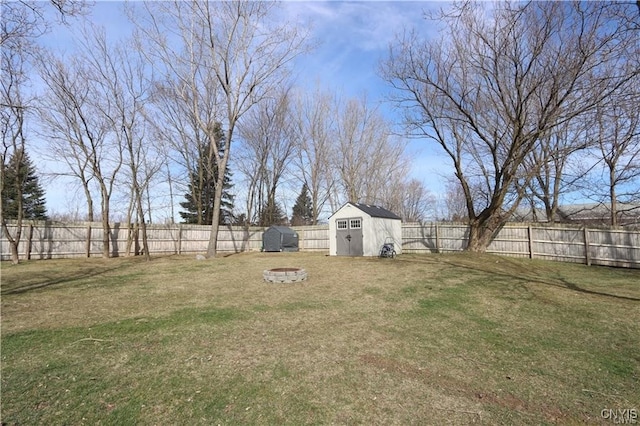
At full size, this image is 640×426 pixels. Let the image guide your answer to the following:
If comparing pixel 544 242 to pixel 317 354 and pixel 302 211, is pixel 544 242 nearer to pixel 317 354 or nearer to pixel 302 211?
pixel 317 354

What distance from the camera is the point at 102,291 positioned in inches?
321

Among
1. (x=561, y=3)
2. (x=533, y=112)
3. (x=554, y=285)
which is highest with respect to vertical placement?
(x=561, y=3)

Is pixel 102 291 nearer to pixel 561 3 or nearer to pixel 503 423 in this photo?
pixel 503 423

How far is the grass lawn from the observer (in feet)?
10.2

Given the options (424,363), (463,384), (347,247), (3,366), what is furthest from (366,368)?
(347,247)

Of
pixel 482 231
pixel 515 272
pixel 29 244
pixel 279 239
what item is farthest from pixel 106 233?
pixel 482 231

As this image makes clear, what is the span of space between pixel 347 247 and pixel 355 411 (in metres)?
14.5

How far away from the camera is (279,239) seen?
21.8m

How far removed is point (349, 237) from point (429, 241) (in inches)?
195

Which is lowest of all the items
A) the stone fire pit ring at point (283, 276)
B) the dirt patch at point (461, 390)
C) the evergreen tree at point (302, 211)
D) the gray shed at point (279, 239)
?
the dirt patch at point (461, 390)

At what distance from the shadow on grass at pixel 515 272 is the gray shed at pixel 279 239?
11.2 m

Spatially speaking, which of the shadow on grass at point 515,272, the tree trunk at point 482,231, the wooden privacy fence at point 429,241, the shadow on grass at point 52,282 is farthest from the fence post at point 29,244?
the tree trunk at point 482,231

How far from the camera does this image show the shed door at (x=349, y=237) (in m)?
17.1

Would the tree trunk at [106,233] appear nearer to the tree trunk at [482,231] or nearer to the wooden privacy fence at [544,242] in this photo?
the wooden privacy fence at [544,242]
